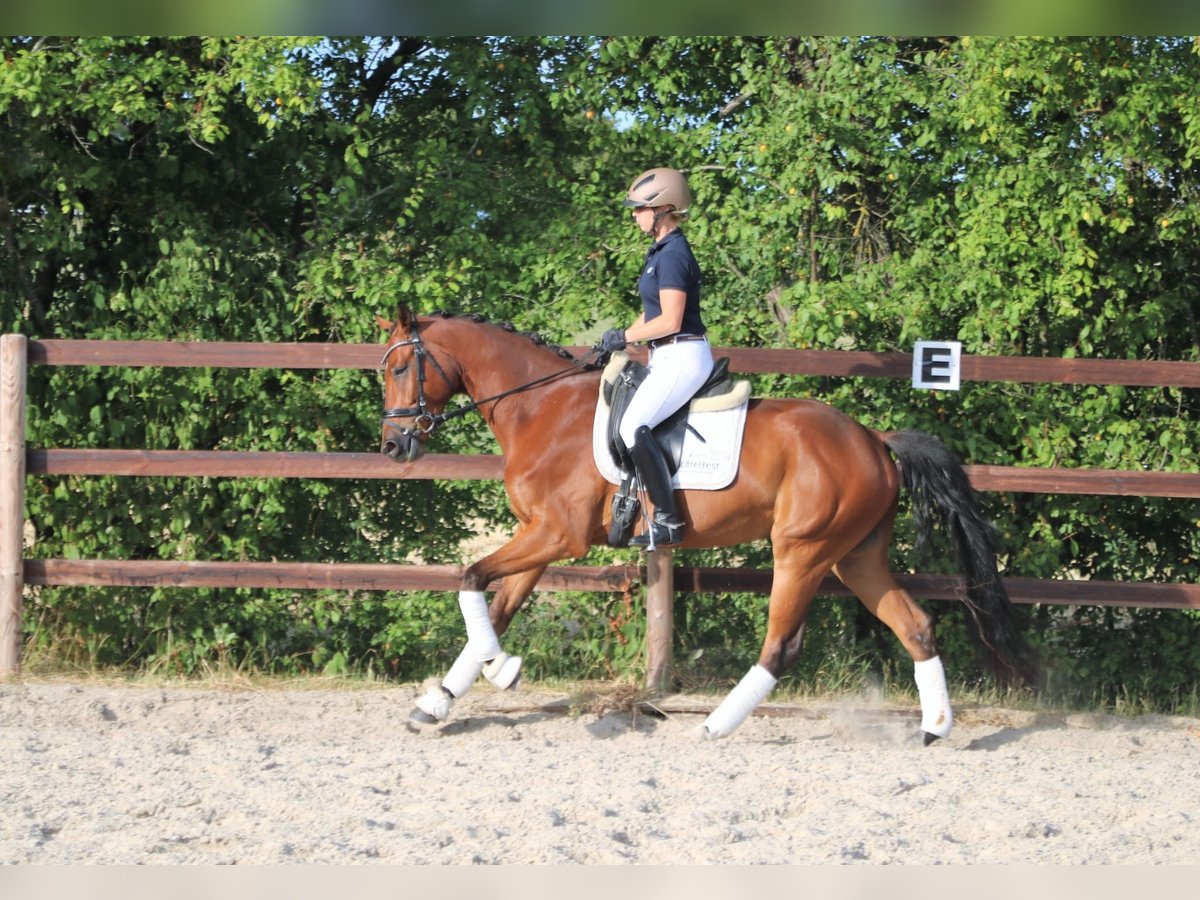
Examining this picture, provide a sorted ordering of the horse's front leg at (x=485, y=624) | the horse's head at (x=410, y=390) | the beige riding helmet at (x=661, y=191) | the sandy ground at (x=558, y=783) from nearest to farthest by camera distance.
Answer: the sandy ground at (x=558, y=783), the beige riding helmet at (x=661, y=191), the horse's front leg at (x=485, y=624), the horse's head at (x=410, y=390)

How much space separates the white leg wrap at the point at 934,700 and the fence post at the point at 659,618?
1.47 m

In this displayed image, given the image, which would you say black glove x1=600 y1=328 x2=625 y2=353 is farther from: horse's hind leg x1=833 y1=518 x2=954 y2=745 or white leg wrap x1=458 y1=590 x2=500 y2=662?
horse's hind leg x1=833 y1=518 x2=954 y2=745

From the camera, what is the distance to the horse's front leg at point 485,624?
6258mm

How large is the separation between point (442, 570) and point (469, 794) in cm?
224

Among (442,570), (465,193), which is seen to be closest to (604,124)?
(465,193)

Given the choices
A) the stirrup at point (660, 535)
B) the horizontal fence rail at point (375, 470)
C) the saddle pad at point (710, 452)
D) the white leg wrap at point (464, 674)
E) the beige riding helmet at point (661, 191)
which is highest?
the beige riding helmet at point (661, 191)

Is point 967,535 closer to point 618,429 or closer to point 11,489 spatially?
point 618,429

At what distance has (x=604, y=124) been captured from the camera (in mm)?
8680

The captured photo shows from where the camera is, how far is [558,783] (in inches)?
211

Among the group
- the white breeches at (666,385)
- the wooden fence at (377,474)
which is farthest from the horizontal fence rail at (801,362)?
the white breeches at (666,385)

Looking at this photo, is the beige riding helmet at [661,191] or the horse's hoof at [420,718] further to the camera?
the horse's hoof at [420,718]

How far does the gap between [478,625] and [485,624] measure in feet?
0.12

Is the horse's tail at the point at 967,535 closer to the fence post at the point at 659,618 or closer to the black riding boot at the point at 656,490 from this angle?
the black riding boot at the point at 656,490


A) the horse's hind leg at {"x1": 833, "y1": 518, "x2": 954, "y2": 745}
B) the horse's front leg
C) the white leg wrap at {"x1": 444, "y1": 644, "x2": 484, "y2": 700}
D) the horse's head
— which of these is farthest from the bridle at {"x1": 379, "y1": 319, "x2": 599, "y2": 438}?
the horse's hind leg at {"x1": 833, "y1": 518, "x2": 954, "y2": 745}
